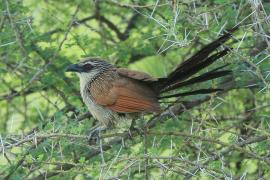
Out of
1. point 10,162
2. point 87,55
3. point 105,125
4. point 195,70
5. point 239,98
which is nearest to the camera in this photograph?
point 195,70

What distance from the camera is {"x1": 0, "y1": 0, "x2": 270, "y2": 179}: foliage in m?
3.25

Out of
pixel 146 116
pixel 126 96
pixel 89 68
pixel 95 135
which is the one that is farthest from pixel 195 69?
pixel 146 116

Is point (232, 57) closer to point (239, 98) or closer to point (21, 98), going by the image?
point (239, 98)

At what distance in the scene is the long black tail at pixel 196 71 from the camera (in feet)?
10.1

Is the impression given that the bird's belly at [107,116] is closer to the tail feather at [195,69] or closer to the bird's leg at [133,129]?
the bird's leg at [133,129]

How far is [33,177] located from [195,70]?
146cm

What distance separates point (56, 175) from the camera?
396cm

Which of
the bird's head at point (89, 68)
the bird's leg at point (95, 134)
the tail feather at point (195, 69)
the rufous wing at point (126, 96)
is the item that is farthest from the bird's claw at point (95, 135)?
the tail feather at point (195, 69)

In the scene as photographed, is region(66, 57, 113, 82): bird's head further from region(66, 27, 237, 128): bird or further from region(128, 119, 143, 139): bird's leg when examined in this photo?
region(128, 119, 143, 139): bird's leg

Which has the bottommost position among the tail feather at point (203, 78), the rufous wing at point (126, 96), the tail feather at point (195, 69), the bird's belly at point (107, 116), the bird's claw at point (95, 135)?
the bird's claw at point (95, 135)

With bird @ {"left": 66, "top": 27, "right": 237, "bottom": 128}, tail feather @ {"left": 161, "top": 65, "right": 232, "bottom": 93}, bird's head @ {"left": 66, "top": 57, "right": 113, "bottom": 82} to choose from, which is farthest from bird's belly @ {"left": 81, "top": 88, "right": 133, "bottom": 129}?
tail feather @ {"left": 161, "top": 65, "right": 232, "bottom": 93}

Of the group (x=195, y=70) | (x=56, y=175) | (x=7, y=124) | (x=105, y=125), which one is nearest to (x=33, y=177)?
(x=56, y=175)

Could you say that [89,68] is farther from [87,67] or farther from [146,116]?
[146,116]

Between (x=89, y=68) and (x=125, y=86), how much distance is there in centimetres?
49
